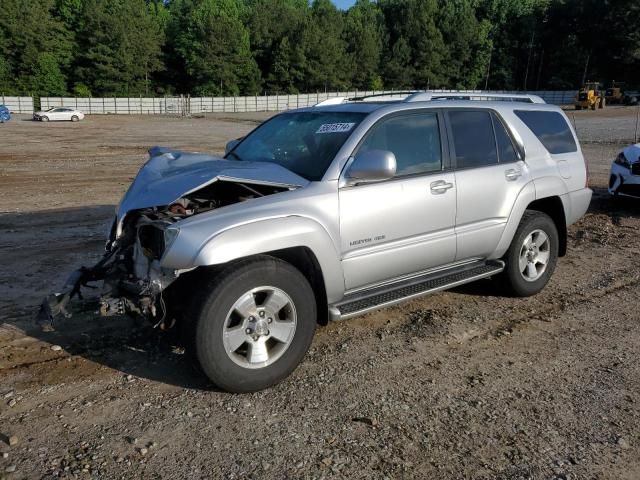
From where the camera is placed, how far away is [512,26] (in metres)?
103

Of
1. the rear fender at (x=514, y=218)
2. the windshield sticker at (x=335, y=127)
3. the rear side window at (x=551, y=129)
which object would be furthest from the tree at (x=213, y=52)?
the windshield sticker at (x=335, y=127)

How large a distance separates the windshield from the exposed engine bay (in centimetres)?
46

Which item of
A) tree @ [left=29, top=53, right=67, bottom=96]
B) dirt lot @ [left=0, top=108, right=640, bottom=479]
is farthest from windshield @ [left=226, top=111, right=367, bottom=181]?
tree @ [left=29, top=53, right=67, bottom=96]

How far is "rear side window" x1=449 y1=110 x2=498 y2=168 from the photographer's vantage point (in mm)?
4945

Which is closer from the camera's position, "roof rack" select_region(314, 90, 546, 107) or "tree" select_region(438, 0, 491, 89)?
"roof rack" select_region(314, 90, 546, 107)

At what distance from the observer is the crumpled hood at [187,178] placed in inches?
148

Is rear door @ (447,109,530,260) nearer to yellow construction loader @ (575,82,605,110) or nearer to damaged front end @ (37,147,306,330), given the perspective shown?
damaged front end @ (37,147,306,330)

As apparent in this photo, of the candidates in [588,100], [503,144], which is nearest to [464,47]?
[588,100]

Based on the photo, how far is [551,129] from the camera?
19.3ft

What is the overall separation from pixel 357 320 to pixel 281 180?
5.16 ft

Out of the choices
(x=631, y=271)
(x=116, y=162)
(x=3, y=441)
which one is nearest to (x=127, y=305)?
(x=3, y=441)

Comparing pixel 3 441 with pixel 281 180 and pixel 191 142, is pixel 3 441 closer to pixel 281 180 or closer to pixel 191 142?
pixel 281 180

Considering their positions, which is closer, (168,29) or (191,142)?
(191,142)

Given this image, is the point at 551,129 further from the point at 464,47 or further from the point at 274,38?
the point at 464,47
